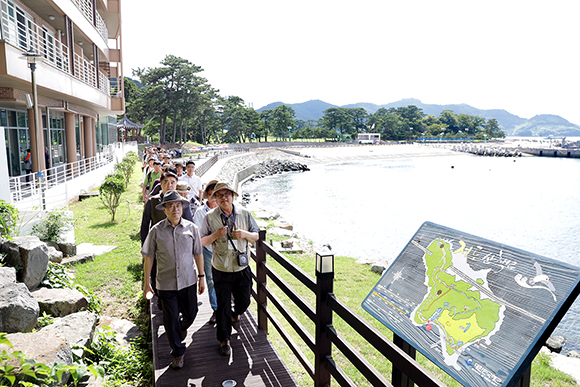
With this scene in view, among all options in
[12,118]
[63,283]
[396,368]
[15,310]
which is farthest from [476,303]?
[12,118]

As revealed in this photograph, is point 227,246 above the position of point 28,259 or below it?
above

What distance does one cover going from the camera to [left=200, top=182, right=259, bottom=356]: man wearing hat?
402 cm

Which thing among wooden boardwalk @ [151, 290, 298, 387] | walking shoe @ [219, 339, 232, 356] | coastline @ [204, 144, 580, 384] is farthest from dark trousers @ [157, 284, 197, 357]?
coastline @ [204, 144, 580, 384]

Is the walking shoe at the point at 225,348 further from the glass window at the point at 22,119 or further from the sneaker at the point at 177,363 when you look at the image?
the glass window at the point at 22,119

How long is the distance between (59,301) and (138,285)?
215 cm

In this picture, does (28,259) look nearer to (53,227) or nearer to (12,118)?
(53,227)

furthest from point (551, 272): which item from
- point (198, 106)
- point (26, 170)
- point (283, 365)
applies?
point (198, 106)

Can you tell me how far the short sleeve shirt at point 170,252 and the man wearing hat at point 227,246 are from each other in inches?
10.6

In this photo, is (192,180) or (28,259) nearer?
(28,259)

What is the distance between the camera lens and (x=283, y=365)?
405cm

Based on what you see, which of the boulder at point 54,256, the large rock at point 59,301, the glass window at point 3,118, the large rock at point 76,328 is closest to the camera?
the large rock at point 76,328

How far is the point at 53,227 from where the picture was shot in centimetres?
841

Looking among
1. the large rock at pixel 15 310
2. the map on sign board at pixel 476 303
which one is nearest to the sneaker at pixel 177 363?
the large rock at pixel 15 310

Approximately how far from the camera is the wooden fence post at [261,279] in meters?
4.46
